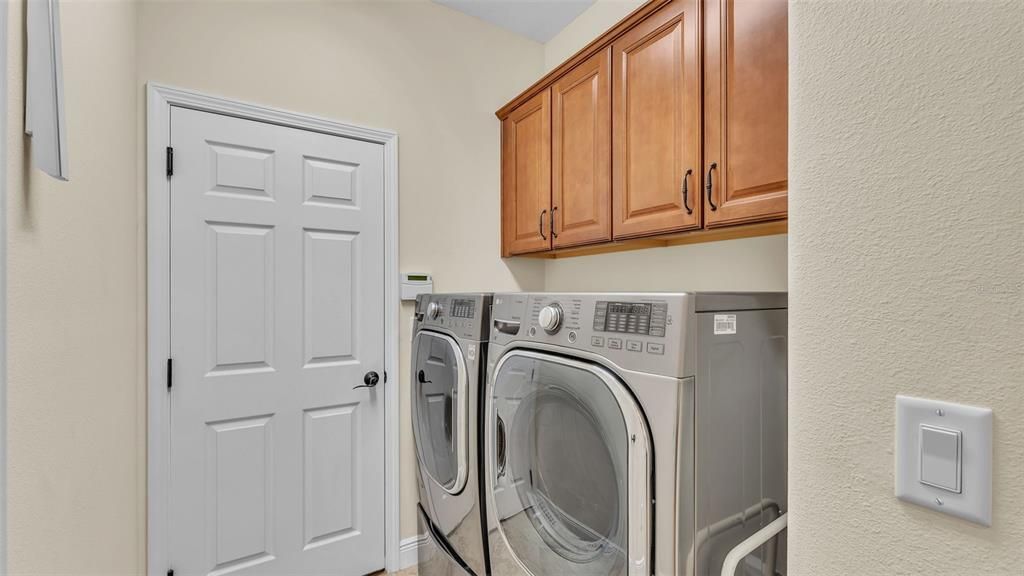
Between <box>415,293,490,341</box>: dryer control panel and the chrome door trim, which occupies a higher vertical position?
<box>415,293,490,341</box>: dryer control panel

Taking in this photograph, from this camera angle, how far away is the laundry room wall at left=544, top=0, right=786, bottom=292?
1.66 m

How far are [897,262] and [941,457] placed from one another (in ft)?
0.66

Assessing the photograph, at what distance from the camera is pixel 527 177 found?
2.35 meters

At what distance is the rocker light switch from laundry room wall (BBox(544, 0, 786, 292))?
4.00ft

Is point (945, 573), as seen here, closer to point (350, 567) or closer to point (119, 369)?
point (119, 369)

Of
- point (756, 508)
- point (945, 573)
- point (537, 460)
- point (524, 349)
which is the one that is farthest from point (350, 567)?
point (945, 573)

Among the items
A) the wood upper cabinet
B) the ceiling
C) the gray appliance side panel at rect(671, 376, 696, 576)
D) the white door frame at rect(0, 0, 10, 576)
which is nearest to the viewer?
the white door frame at rect(0, 0, 10, 576)

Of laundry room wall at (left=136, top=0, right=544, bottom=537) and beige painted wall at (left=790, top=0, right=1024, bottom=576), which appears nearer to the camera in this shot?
beige painted wall at (left=790, top=0, right=1024, bottom=576)

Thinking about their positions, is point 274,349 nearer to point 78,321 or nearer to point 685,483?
point 78,321

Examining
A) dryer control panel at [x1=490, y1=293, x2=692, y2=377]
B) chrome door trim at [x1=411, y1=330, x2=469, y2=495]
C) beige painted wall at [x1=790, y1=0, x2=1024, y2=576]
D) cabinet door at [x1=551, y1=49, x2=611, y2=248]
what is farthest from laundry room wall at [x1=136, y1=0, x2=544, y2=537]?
beige painted wall at [x1=790, y1=0, x2=1024, y2=576]

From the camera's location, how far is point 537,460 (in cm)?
133

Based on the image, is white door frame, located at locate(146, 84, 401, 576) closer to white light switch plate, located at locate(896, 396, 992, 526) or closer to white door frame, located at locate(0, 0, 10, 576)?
white door frame, located at locate(0, 0, 10, 576)

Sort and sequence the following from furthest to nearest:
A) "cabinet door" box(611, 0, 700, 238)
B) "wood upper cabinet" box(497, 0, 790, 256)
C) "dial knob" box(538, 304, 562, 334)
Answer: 1. "cabinet door" box(611, 0, 700, 238)
2. "wood upper cabinet" box(497, 0, 790, 256)
3. "dial knob" box(538, 304, 562, 334)

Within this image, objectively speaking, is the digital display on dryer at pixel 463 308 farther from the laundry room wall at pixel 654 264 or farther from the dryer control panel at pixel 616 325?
the laundry room wall at pixel 654 264
